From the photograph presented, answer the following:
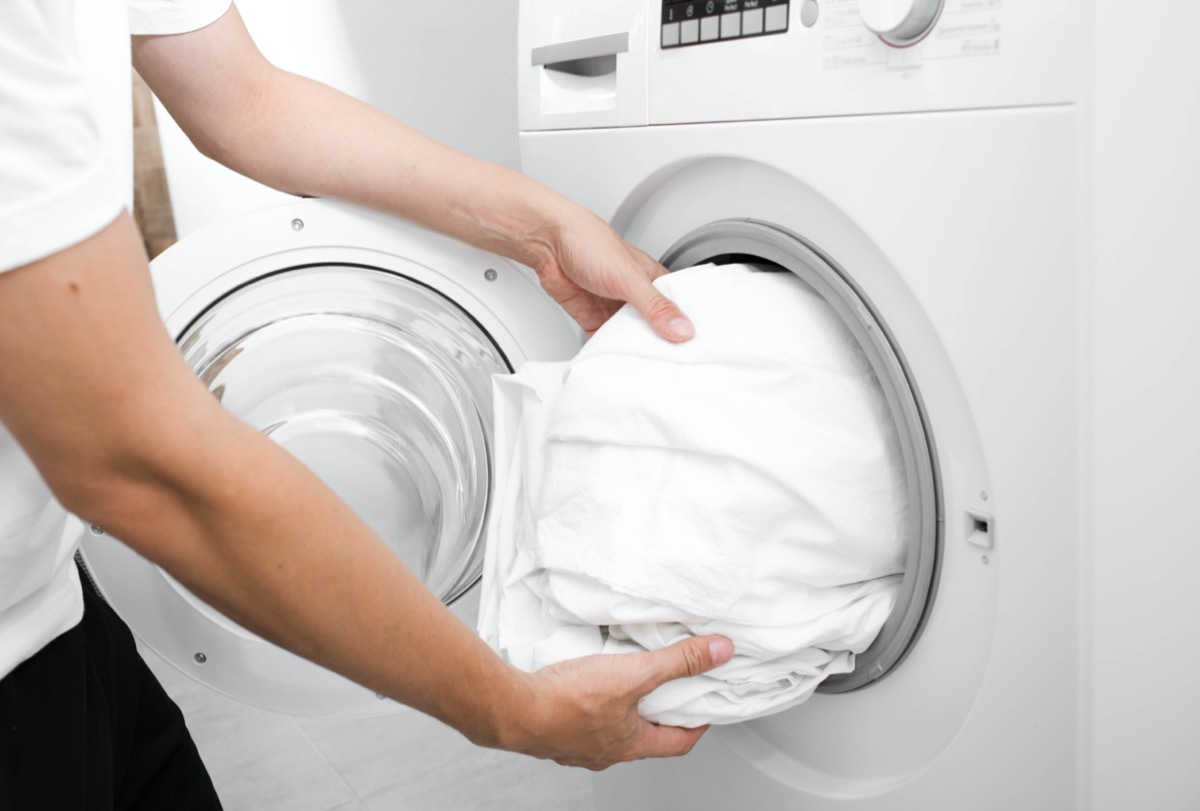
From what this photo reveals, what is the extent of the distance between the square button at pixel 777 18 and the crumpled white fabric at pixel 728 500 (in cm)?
17

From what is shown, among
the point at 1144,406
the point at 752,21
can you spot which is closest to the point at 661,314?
the point at 752,21

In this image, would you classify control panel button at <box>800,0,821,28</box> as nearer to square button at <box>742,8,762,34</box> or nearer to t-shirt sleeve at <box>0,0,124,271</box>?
square button at <box>742,8,762,34</box>

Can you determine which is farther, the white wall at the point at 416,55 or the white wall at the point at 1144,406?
the white wall at the point at 416,55

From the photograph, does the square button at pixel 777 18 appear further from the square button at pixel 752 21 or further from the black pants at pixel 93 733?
the black pants at pixel 93 733

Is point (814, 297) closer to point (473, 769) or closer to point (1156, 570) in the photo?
point (1156, 570)

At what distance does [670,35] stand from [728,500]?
36 cm

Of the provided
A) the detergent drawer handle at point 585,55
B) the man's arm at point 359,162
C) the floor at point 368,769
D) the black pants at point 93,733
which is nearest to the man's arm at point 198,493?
the black pants at point 93,733

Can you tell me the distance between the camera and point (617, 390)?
2.34 feet

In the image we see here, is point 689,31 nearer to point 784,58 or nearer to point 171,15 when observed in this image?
point 784,58

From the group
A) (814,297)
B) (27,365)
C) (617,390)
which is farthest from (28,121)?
(814,297)

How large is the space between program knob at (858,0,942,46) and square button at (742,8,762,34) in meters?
0.11

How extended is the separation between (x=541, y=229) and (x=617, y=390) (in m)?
0.23

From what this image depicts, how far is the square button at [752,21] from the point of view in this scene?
0.69 meters

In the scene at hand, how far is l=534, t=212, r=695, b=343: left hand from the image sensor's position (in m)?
0.74
